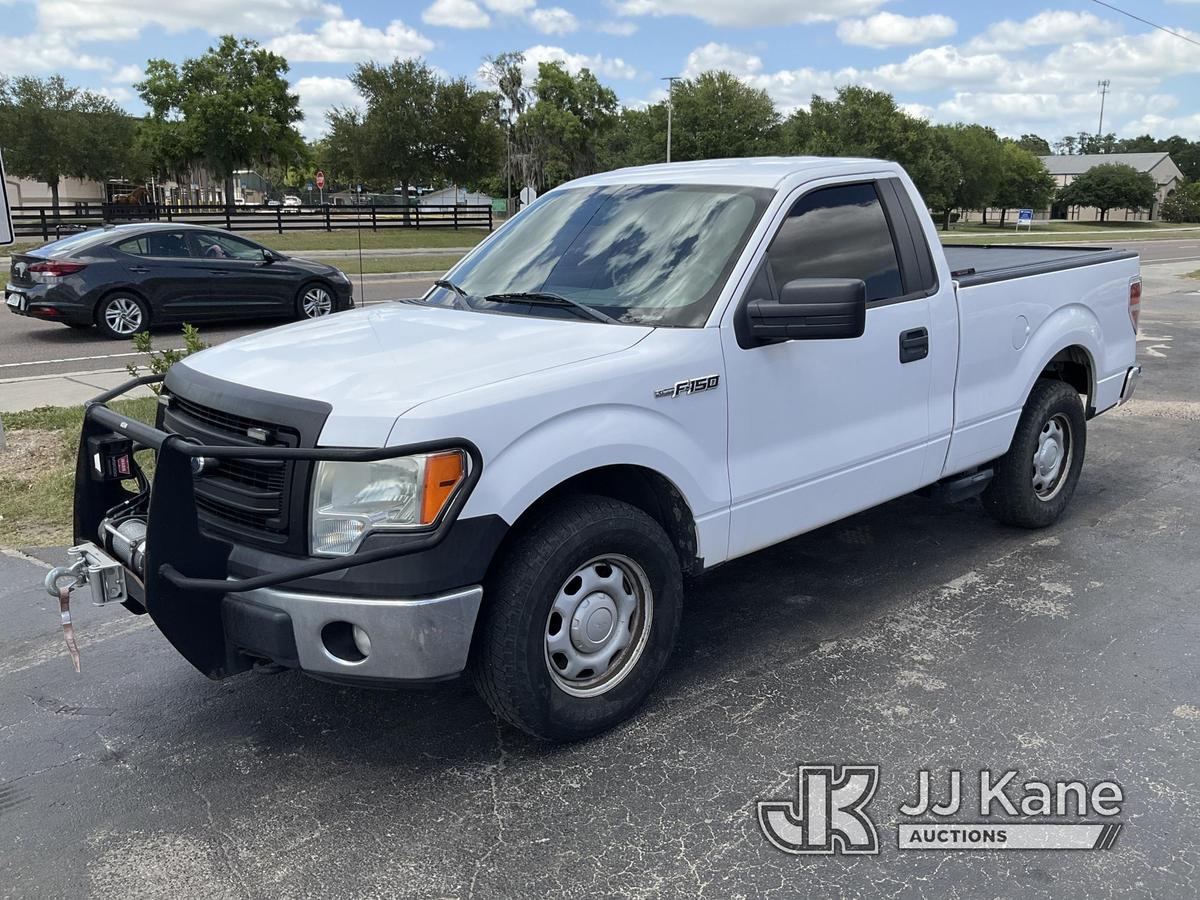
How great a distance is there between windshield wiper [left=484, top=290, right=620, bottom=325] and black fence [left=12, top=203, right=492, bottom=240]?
29.1m

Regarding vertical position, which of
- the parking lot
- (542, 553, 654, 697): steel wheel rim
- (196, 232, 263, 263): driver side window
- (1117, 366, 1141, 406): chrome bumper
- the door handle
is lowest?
the parking lot

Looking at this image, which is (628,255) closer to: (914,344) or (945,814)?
(914,344)

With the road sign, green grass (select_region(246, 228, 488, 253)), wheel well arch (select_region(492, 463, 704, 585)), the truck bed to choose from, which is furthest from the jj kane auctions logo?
green grass (select_region(246, 228, 488, 253))

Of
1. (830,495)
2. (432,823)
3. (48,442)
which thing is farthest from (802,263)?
(48,442)

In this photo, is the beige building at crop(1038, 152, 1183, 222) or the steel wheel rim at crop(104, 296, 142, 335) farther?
the beige building at crop(1038, 152, 1183, 222)

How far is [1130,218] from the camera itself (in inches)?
4444

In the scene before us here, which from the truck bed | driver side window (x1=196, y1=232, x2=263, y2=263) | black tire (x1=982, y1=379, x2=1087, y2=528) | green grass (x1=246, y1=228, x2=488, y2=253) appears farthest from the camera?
green grass (x1=246, y1=228, x2=488, y2=253)

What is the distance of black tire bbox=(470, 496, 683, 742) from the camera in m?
3.36

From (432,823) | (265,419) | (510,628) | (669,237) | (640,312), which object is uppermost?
(669,237)

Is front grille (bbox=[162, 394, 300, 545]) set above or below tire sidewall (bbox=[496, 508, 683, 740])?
above

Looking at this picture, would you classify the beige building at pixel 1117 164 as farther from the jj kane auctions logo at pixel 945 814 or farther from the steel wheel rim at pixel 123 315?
the jj kane auctions logo at pixel 945 814

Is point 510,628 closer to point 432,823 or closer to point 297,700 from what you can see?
point 432,823

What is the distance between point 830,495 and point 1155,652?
4.99 ft

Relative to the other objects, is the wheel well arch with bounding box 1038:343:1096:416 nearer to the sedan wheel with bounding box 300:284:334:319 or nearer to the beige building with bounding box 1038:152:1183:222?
the sedan wheel with bounding box 300:284:334:319
